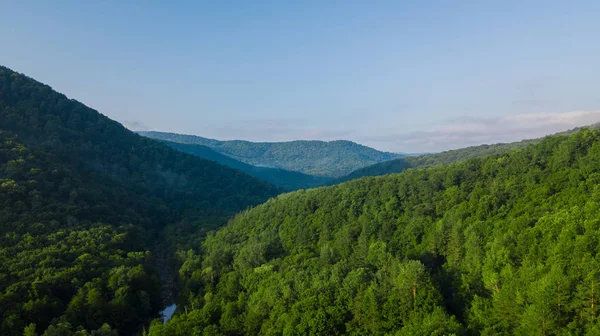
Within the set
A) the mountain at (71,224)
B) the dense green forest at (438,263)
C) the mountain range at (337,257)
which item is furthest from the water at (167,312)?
the dense green forest at (438,263)

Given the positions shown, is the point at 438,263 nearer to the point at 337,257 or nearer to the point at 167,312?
the point at 337,257

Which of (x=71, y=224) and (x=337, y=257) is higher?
(x=71, y=224)

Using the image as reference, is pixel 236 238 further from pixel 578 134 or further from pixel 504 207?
pixel 578 134

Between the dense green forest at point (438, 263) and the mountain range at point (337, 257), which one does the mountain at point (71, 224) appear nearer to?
the mountain range at point (337, 257)

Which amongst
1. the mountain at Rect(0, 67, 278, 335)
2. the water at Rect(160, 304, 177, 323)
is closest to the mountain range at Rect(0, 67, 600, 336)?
the mountain at Rect(0, 67, 278, 335)

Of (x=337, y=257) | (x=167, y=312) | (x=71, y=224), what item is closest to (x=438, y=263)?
(x=337, y=257)

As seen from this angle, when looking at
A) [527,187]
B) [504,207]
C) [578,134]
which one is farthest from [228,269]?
[578,134]
